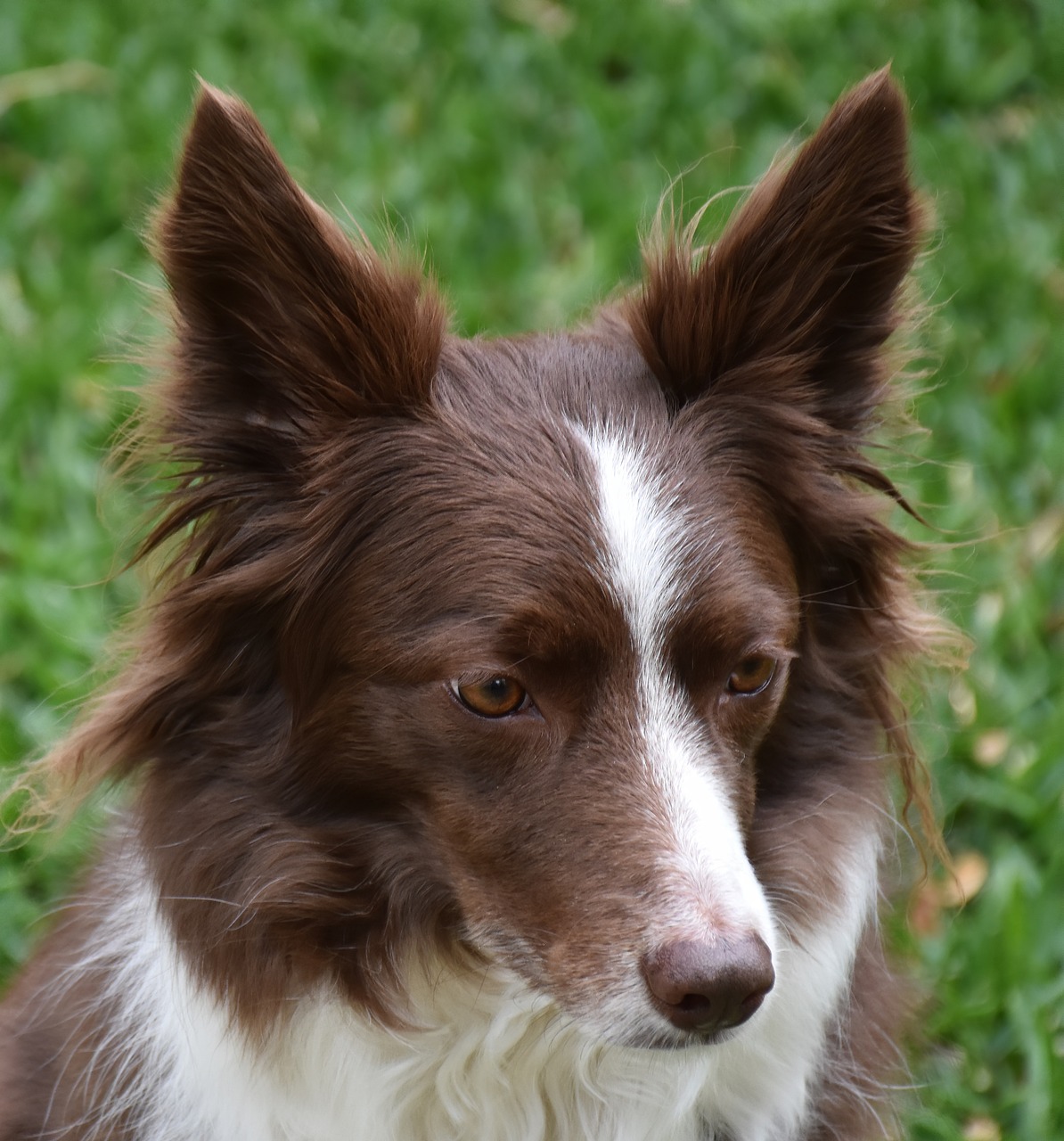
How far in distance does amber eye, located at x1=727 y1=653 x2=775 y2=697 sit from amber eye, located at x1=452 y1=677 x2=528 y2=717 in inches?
18.4

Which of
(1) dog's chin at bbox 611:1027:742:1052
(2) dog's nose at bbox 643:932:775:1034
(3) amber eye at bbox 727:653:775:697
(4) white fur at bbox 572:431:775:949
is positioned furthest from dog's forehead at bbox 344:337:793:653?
(1) dog's chin at bbox 611:1027:742:1052

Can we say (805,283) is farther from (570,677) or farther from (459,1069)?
(459,1069)

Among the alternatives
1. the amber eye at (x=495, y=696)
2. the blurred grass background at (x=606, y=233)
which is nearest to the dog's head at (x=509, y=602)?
the amber eye at (x=495, y=696)

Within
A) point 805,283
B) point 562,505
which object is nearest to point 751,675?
point 562,505

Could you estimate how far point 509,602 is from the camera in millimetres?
3271

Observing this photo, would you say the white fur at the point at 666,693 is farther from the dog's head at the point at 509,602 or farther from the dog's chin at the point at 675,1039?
the dog's chin at the point at 675,1039

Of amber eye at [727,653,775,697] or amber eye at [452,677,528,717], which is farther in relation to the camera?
amber eye at [727,653,775,697]

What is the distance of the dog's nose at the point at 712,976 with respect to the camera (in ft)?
9.80

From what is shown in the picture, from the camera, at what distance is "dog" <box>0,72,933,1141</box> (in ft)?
10.6

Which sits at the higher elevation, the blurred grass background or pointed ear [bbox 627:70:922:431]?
pointed ear [bbox 627:70:922:431]

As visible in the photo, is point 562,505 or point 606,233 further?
point 606,233

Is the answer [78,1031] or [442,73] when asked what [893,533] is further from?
[442,73]

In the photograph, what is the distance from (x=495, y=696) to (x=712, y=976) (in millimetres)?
699

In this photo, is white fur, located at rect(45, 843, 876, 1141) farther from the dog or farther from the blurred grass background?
the blurred grass background
